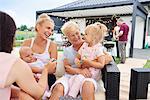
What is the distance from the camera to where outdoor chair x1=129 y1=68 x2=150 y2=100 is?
2.29m

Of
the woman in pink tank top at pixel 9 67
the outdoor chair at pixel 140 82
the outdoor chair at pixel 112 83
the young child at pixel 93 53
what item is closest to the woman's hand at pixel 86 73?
the young child at pixel 93 53

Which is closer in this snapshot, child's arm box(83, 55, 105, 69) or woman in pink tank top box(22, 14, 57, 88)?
child's arm box(83, 55, 105, 69)

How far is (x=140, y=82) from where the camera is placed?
7.59 feet

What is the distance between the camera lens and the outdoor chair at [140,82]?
2.29m

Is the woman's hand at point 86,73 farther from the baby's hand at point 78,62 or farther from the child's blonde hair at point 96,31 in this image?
the child's blonde hair at point 96,31

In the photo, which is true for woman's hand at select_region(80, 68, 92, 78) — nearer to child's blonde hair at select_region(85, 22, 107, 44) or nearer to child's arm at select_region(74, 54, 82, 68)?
child's arm at select_region(74, 54, 82, 68)

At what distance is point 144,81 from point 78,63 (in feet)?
2.34

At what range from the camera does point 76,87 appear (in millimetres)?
2088

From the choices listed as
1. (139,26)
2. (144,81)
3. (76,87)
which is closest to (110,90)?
(76,87)

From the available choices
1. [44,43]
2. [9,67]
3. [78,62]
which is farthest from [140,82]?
[9,67]

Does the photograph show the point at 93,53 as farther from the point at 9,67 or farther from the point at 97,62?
the point at 9,67

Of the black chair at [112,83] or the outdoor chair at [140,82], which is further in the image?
the outdoor chair at [140,82]

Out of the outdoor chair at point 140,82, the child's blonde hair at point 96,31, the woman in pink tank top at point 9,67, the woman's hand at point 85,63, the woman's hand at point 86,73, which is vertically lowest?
the outdoor chair at point 140,82

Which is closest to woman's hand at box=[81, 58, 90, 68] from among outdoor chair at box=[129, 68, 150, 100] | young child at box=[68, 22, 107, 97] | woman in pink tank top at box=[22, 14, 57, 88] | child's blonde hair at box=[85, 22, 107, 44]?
A: young child at box=[68, 22, 107, 97]
